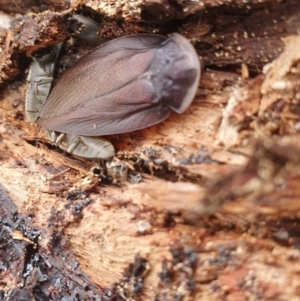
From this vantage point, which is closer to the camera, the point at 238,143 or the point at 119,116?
the point at 238,143

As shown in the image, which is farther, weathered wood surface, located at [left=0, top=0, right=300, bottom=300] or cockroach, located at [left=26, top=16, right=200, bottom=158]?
cockroach, located at [left=26, top=16, right=200, bottom=158]

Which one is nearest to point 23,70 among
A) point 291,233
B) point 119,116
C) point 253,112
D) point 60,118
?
point 60,118

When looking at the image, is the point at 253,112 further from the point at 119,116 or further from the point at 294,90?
the point at 119,116

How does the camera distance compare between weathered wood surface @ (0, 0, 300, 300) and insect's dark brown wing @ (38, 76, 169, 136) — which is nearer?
weathered wood surface @ (0, 0, 300, 300)

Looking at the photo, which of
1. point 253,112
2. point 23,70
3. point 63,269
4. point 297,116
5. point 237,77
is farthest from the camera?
point 23,70

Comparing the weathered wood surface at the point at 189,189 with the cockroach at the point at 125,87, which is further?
the cockroach at the point at 125,87

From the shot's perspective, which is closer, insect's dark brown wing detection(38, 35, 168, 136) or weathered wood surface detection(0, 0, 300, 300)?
weathered wood surface detection(0, 0, 300, 300)
